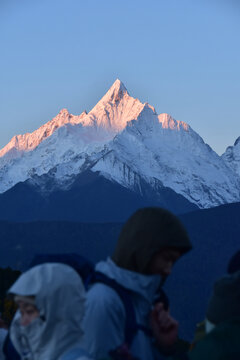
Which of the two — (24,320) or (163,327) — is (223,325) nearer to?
(163,327)

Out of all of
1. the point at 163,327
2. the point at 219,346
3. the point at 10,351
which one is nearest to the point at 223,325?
the point at 219,346

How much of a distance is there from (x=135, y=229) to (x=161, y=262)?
0.34 meters

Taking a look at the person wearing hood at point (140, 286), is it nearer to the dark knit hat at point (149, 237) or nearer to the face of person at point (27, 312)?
the dark knit hat at point (149, 237)

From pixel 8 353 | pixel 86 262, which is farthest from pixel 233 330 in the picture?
pixel 8 353

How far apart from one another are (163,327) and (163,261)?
478mm

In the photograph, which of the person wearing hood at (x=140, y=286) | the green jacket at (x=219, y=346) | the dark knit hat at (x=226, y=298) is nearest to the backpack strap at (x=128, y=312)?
the person wearing hood at (x=140, y=286)

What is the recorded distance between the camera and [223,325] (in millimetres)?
4488

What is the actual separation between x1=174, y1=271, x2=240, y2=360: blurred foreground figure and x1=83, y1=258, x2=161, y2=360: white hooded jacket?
2.06 feet

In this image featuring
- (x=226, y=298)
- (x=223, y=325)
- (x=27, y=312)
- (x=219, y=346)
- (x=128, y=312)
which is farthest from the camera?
(x=128, y=312)

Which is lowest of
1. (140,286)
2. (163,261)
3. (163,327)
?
(163,327)

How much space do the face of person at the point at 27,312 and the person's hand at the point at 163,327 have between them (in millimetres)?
1001

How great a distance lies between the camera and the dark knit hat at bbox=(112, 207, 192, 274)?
565 cm

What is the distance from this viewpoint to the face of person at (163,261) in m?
5.77

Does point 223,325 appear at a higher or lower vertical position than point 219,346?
higher
